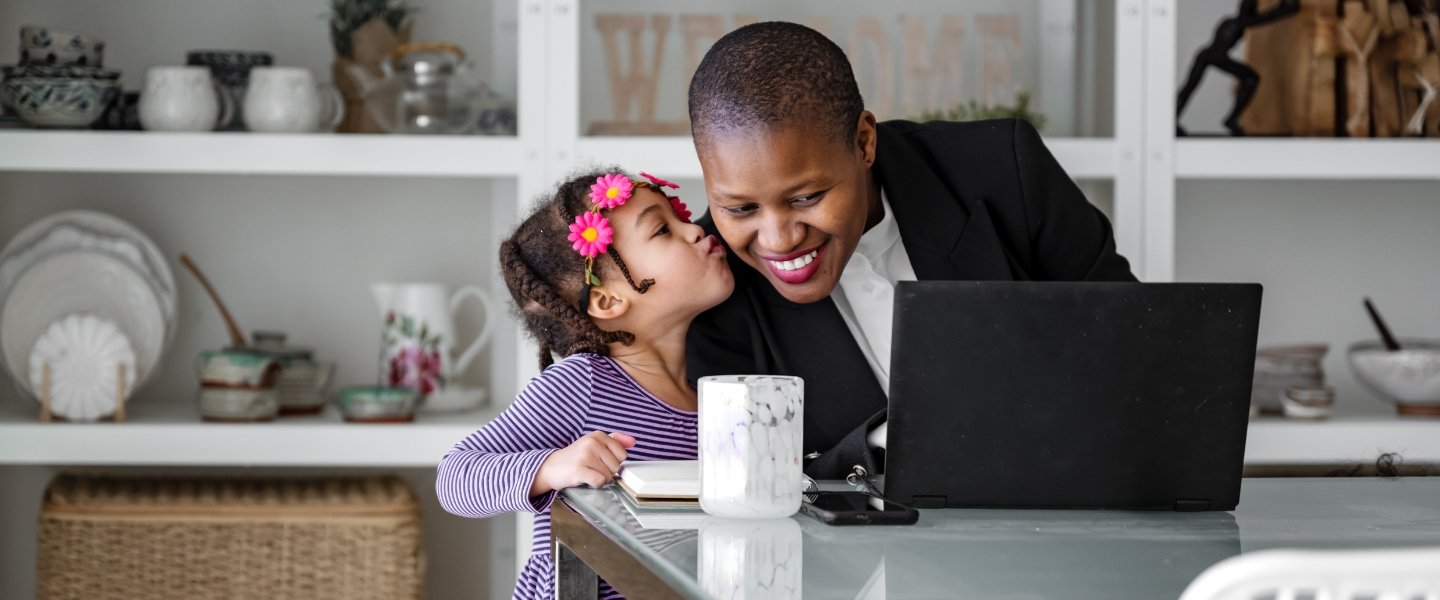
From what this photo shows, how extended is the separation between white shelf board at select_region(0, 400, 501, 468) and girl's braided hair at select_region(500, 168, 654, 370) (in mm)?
715

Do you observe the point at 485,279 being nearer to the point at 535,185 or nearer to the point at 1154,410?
the point at 535,185

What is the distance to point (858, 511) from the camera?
38.6 inches

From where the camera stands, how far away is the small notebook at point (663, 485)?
1042 millimetres

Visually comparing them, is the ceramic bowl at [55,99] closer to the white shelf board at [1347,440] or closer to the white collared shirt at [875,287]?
the white collared shirt at [875,287]

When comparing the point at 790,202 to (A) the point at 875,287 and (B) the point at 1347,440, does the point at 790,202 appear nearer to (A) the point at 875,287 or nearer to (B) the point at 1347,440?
(A) the point at 875,287

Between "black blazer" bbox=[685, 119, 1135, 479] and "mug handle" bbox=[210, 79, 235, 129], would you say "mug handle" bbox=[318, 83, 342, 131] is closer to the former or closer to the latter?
"mug handle" bbox=[210, 79, 235, 129]

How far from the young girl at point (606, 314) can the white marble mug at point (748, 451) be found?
0.46 m

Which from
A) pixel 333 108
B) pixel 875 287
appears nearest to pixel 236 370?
pixel 333 108

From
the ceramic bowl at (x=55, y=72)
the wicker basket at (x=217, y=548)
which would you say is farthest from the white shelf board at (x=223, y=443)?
the ceramic bowl at (x=55, y=72)

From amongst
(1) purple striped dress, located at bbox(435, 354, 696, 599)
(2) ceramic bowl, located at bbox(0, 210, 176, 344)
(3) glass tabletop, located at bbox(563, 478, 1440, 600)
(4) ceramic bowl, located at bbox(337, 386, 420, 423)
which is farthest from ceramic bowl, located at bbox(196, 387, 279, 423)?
(3) glass tabletop, located at bbox(563, 478, 1440, 600)

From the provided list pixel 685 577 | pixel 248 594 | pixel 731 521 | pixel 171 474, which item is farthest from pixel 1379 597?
pixel 171 474

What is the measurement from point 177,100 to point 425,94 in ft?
1.31

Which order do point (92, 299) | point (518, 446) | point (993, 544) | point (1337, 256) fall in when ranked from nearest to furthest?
point (993, 544)
point (518, 446)
point (92, 299)
point (1337, 256)

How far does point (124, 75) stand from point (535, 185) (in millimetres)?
897
